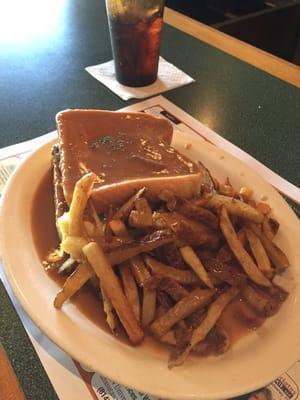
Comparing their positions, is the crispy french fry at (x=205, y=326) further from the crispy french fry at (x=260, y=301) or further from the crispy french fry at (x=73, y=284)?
the crispy french fry at (x=73, y=284)

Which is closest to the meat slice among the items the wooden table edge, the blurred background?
the wooden table edge

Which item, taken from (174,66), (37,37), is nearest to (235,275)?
(174,66)

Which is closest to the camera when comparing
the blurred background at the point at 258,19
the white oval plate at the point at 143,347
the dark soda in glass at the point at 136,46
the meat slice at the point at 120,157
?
the white oval plate at the point at 143,347

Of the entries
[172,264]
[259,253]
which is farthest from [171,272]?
[259,253]

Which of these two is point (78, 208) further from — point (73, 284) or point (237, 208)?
point (237, 208)

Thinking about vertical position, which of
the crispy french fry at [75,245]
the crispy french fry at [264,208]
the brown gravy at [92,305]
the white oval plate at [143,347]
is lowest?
the brown gravy at [92,305]

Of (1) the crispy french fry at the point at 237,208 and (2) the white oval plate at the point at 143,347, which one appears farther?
(1) the crispy french fry at the point at 237,208

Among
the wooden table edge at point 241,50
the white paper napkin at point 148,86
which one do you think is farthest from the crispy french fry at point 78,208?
the wooden table edge at point 241,50

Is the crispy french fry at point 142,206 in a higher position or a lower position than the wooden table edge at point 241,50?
higher
